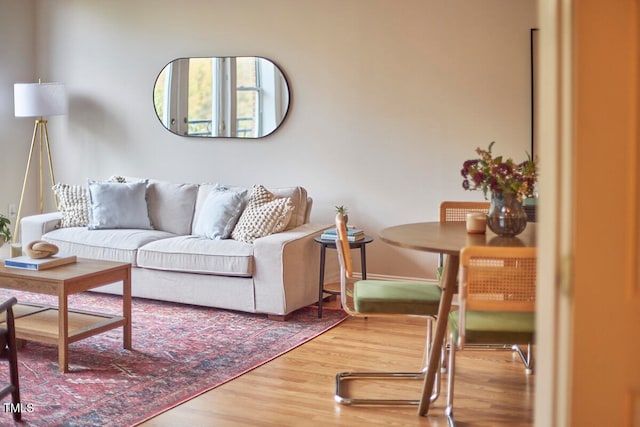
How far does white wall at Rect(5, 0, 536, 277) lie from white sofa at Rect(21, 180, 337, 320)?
610 mm

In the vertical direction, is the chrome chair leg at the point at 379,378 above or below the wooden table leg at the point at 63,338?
below

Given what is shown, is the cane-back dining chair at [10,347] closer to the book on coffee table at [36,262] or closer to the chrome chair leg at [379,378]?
the book on coffee table at [36,262]

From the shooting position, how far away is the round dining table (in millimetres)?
3362

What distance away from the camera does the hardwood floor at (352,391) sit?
11.6ft

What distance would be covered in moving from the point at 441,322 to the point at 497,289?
0.50m

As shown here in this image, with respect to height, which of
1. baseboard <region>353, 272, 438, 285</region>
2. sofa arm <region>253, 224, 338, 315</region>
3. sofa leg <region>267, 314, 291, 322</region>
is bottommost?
sofa leg <region>267, 314, 291, 322</region>

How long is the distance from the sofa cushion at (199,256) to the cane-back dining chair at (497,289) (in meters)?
2.40

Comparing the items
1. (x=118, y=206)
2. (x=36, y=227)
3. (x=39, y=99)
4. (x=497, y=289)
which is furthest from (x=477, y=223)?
(x=39, y=99)

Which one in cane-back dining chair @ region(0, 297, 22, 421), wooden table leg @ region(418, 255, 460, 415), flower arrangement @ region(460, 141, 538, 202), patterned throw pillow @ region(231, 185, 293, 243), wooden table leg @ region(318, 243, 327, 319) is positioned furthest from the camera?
patterned throw pillow @ region(231, 185, 293, 243)

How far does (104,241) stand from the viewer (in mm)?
5816

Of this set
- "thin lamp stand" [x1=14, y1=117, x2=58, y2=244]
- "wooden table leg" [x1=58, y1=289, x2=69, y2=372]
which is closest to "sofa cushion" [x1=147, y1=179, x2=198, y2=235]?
"thin lamp stand" [x1=14, y1=117, x2=58, y2=244]

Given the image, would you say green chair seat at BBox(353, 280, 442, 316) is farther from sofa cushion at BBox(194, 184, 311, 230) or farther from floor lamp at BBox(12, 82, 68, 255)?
floor lamp at BBox(12, 82, 68, 255)

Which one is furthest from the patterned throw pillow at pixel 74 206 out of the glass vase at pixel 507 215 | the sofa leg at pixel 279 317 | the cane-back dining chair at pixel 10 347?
the glass vase at pixel 507 215

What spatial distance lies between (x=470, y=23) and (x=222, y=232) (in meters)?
2.35
